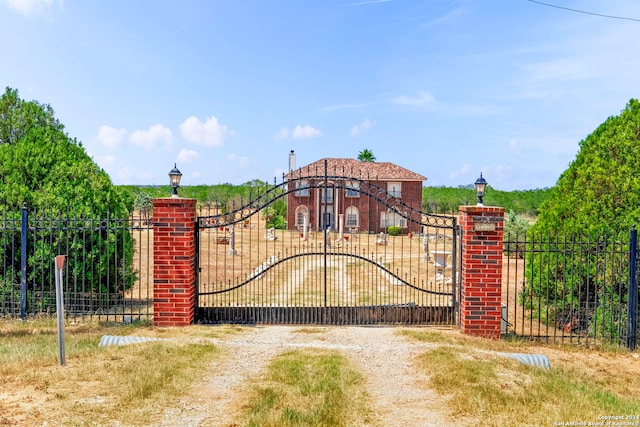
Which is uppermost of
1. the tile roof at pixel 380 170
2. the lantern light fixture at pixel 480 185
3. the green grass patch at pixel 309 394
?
the tile roof at pixel 380 170

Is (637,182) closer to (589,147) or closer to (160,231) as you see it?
(589,147)

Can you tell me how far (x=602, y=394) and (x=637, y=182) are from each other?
14.5ft

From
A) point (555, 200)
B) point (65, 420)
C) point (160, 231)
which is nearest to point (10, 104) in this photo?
point (160, 231)

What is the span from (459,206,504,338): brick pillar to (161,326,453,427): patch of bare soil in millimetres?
1344

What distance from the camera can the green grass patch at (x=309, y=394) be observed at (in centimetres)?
493

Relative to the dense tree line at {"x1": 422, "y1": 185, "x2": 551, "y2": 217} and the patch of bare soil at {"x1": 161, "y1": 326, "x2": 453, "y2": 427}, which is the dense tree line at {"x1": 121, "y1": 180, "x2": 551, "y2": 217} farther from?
the patch of bare soil at {"x1": 161, "y1": 326, "x2": 453, "y2": 427}

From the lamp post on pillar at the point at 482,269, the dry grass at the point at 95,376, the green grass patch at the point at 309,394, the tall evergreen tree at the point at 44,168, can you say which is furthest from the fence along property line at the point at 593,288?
the tall evergreen tree at the point at 44,168

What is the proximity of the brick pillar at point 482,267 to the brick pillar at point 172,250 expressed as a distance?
15.5ft

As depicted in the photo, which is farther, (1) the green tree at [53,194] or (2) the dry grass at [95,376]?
(1) the green tree at [53,194]

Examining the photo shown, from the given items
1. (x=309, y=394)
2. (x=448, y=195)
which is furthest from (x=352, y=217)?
(x=309, y=394)

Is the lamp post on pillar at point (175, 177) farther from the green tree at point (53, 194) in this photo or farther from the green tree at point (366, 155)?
the green tree at point (366, 155)

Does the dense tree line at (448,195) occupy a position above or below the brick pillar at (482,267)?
above

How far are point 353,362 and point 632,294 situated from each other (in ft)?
16.9

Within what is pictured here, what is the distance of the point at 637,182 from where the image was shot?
8672 millimetres
